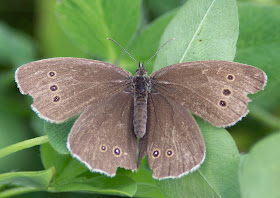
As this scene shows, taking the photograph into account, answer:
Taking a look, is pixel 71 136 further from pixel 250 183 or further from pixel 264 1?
pixel 264 1

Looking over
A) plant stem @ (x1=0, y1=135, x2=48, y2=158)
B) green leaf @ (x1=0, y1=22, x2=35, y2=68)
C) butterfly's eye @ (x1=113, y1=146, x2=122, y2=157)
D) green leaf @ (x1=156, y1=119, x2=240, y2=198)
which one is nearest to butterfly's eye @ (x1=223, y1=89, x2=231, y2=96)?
green leaf @ (x1=156, y1=119, x2=240, y2=198)

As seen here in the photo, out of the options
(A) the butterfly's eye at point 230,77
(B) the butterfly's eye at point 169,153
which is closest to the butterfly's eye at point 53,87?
(B) the butterfly's eye at point 169,153

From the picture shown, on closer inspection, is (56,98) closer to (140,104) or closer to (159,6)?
(140,104)

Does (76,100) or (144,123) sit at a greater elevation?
(76,100)

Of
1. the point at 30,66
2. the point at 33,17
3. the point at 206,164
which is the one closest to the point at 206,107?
the point at 206,164

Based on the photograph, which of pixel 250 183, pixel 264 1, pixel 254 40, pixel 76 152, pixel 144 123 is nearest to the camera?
pixel 250 183

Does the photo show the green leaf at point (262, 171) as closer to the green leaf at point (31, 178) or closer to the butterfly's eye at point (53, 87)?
the green leaf at point (31, 178)

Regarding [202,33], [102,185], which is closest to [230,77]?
[202,33]
